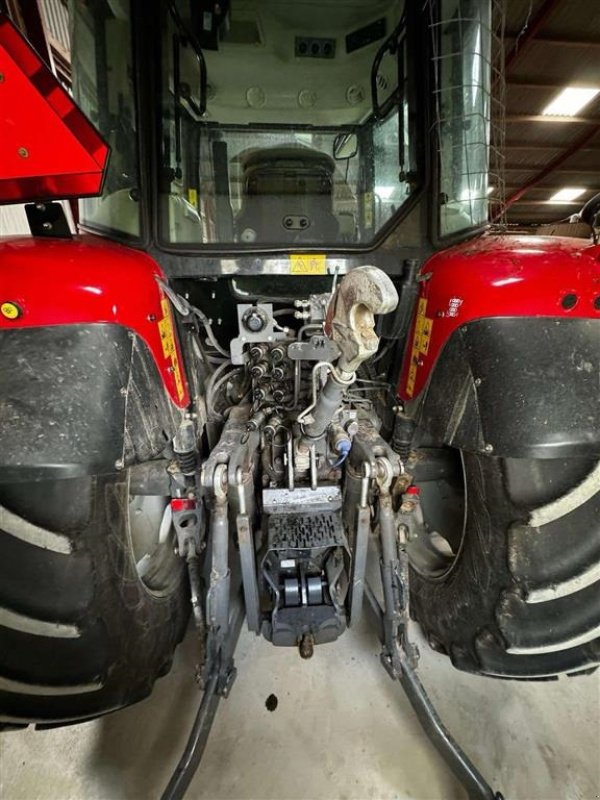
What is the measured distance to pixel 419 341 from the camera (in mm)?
973

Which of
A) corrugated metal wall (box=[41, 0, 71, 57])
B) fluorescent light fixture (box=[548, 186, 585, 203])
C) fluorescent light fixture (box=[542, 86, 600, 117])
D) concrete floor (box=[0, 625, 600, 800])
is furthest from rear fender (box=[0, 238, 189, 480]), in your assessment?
fluorescent light fixture (box=[548, 186, 585, 203])

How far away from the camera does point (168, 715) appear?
1195mm

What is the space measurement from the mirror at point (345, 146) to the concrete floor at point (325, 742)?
183cm

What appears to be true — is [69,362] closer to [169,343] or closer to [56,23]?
[169,343]

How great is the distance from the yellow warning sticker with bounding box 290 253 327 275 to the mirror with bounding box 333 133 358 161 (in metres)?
0.46

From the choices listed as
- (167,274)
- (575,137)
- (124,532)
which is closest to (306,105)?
(167,274)

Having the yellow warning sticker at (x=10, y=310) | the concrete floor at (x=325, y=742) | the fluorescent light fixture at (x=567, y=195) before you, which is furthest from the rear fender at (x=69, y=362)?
the fluorescent light fixture at (x=567, y=195)

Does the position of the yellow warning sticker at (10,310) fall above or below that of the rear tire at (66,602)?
above

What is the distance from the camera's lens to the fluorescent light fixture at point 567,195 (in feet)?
28.9

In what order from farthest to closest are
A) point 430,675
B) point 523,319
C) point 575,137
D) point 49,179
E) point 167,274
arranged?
point 575,137
point 430,675
point 167,274
point 523,319
point 49,179

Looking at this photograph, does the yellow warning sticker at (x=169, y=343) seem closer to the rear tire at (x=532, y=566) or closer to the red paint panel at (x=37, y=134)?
the red paint panel at (x=37, y=134)

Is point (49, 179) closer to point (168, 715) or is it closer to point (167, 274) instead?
point (167, 274)

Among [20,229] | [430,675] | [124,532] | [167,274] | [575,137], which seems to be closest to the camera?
[124,532]

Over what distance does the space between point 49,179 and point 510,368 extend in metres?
0.92
